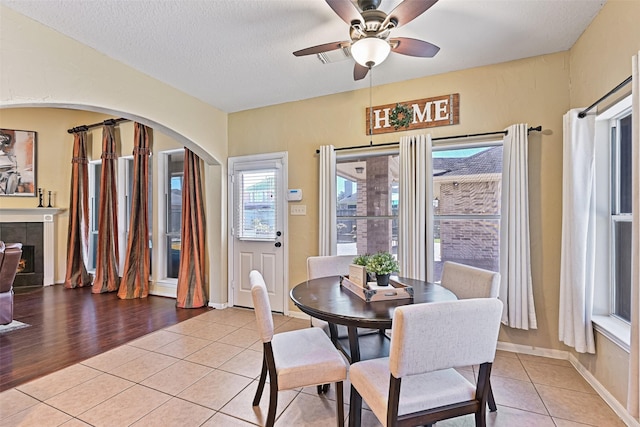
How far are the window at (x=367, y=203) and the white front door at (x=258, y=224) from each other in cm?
75

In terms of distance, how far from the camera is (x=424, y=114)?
3.14 metres

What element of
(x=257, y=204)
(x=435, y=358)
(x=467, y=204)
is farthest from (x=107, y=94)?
(x=467, y=204)

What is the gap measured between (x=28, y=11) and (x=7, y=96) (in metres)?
0.62

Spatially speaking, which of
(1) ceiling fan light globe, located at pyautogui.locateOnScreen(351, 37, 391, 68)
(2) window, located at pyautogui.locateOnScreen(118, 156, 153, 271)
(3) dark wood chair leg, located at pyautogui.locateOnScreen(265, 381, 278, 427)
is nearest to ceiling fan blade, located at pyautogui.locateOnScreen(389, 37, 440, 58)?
(1) ceiling fan light globe, located at pyautogui.locateOnScreen(351, 37, 391, 68)

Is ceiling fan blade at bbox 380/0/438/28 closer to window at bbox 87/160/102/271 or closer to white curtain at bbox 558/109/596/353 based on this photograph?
white curtain at bbox 558/109/596/353

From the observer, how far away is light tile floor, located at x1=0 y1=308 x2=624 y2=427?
74.0 inches

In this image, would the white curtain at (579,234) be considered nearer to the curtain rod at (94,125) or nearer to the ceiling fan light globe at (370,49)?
the ceiling fan light globe at (370,49)

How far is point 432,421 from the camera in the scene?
134 centimetres

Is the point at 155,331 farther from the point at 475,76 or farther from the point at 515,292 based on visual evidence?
the point at 475,76

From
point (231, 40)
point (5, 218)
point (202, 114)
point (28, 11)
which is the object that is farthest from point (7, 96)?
point (5, 218)

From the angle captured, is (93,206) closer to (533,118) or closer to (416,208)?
(416,208)

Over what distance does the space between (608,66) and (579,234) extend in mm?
1166

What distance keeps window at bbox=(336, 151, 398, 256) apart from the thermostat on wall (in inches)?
19.0

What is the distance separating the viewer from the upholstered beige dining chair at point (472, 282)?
200 cm
